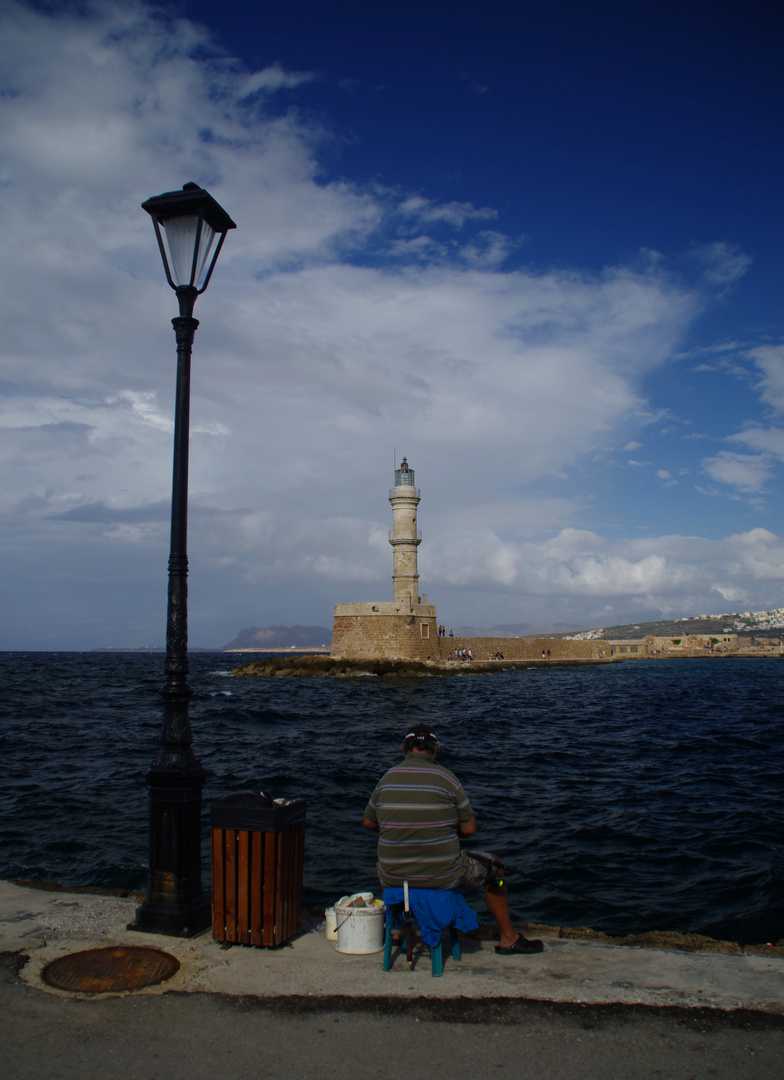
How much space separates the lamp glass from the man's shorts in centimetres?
380

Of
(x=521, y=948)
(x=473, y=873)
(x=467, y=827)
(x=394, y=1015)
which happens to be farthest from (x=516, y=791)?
(x=394, y=1015)

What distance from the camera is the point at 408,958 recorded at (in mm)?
3738

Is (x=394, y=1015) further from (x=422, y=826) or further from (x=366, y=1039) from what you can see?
(x=422, y=826)

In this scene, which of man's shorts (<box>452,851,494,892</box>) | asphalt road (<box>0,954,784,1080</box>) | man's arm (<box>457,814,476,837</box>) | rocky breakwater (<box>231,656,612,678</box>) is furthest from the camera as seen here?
rocky breakwater (<box>231,656,612,678</box>)

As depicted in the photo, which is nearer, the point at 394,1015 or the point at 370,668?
the point at 394,1015

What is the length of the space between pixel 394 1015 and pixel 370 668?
3849cm

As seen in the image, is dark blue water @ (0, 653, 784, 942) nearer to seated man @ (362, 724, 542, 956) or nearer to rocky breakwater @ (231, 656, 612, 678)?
seated man @ (362, 724, 542, 956)

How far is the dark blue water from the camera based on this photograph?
22.3ft

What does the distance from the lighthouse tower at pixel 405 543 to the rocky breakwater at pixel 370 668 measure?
13.0 ft

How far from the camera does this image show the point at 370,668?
41.3 m

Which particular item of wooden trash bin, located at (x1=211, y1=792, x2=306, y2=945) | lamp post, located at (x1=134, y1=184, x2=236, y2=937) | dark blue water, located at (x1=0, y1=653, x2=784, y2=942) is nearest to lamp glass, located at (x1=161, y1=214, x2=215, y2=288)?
lamp post, located at (x1=134, y1=184, x2=236, y2=937)

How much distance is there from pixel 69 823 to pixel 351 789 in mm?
3805

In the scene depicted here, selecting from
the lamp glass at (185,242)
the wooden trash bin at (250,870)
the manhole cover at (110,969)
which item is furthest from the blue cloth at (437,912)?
the lamp glass at (185,242)

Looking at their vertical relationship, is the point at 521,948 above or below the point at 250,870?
below
